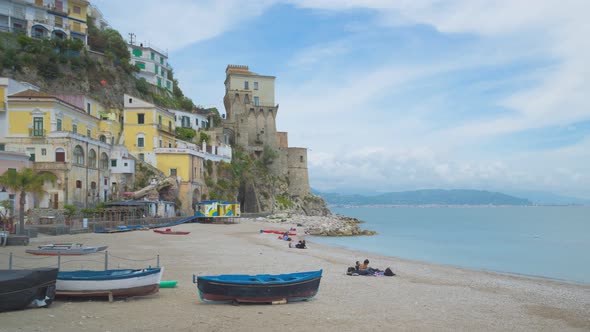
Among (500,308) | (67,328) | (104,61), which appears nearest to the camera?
(67,328)

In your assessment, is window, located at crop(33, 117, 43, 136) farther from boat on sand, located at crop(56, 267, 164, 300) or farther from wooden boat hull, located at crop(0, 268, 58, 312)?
wooden boat hull, located at crop(0, 268, 58, 312)

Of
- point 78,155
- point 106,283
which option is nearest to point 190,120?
point 78,155

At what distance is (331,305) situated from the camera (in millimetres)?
13062

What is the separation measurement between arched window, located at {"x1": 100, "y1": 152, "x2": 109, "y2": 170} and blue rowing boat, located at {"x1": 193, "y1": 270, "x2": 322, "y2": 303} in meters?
32.5

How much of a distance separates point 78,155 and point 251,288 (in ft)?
99.7

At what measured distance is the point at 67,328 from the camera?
9.80m

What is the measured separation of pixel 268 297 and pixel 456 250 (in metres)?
29.1

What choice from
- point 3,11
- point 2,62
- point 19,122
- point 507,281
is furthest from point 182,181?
point 507,281

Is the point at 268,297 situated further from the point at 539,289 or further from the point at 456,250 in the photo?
the point at 456,250

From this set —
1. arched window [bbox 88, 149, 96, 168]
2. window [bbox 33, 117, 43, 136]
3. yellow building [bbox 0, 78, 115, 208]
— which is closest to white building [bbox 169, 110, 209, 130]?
arched window [bbox 88, 149, 96, 168]

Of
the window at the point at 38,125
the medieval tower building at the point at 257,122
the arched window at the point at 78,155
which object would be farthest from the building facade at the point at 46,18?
the medieval tower building at the point at 257,122

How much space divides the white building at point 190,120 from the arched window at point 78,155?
20.7 metres

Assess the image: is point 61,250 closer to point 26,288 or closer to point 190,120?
point 26,288

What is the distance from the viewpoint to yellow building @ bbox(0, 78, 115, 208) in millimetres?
35844
